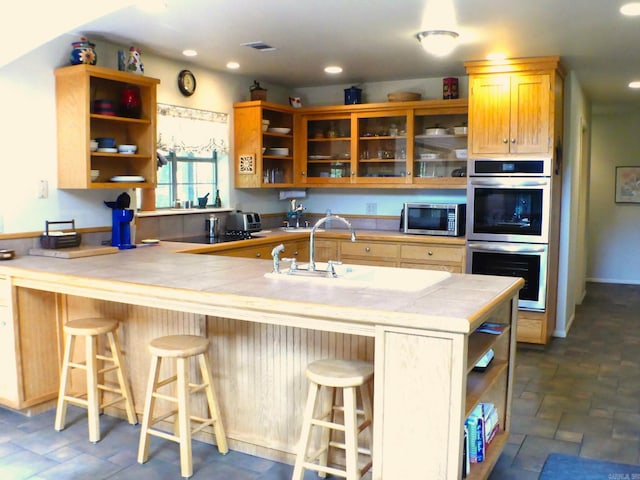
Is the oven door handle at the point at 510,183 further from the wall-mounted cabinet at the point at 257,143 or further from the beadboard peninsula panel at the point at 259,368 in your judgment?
the beadboard peninsula panel at the point at 259,368

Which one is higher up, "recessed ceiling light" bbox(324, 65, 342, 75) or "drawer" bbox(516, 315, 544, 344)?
"recessed ceiling light" bbox(324, 65, 342, 75)

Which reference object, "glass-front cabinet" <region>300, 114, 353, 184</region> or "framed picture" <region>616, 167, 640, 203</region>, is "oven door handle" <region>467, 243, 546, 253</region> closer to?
"glass-front cabinet" <region>300, 114, 353, 184</region>

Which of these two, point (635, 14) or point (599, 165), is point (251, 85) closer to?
point (635, 14)

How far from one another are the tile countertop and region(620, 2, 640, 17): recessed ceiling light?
1.75 metres

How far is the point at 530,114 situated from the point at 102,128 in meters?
3.23

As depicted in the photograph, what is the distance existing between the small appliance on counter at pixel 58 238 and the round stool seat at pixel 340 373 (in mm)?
2068

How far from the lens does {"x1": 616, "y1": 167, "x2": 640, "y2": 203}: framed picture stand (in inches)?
309

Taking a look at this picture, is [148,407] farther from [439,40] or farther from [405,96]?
[405,96]

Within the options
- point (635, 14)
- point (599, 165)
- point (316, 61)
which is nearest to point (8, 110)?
point (316, 61)

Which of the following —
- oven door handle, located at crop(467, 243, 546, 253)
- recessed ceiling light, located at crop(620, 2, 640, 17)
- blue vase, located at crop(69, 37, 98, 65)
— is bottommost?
oven door handle, located at crop(467, 243, 546, 253)

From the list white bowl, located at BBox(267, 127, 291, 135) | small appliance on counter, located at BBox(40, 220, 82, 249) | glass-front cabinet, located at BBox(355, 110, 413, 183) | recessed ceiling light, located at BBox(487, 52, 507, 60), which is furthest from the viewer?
white bowl, located at BBox(267, 127, 291, 135)

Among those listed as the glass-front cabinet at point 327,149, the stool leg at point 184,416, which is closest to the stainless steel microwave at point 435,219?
the glass-front cabinet at point 327,149

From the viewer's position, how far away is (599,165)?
8.05 m

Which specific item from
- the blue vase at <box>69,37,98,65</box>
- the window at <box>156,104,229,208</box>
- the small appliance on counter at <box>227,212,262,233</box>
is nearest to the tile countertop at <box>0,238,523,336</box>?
the blue vase at <box>69,37,98,65</box>
